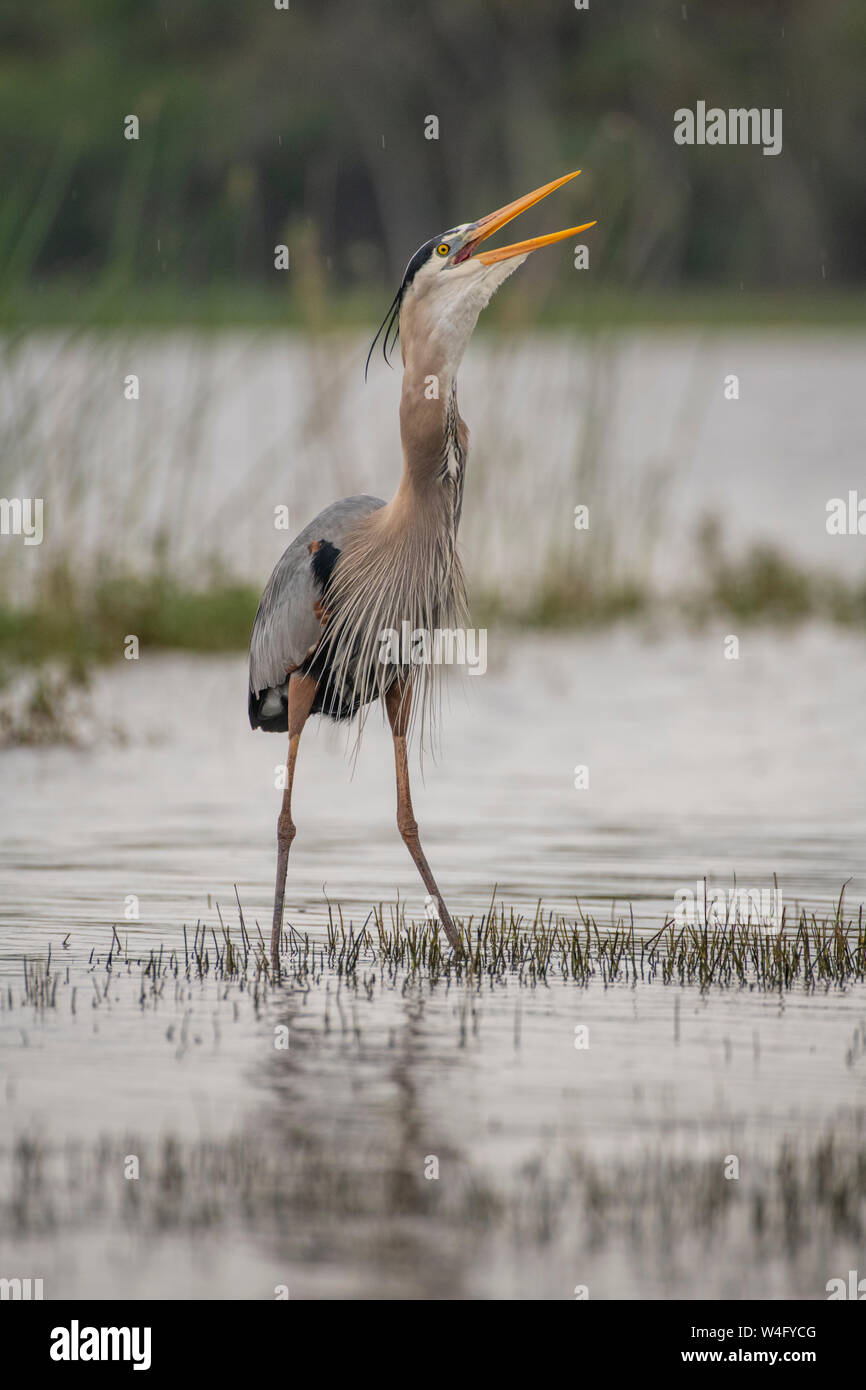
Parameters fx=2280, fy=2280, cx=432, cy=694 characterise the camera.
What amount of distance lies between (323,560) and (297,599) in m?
0.15

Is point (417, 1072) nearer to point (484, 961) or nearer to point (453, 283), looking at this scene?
point (484, 961)

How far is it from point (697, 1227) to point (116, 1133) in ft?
4.40

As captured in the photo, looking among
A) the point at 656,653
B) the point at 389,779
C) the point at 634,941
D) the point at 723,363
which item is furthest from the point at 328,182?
the point at 634,941

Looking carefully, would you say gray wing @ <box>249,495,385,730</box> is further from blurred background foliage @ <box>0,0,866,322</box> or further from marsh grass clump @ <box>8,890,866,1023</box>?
blurred background foliage @ <box>0,0,866,322</box>

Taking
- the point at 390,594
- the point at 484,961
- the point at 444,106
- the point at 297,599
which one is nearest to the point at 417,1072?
the point at 484,961

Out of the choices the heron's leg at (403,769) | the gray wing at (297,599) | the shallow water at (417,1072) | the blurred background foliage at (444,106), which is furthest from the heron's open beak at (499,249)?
the blurred background foliage at (444,106)

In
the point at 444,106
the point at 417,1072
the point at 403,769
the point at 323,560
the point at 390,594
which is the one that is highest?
the point at 444,106

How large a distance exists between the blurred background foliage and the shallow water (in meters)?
41.2

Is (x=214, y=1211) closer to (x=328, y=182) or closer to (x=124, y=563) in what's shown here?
(x=124, y=563)

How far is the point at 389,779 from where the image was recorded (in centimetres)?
1138

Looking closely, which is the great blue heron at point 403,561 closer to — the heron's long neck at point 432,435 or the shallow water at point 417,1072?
the heron's long neck at point 432,435

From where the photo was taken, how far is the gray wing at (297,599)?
282 inches

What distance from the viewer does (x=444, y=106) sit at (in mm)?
56750

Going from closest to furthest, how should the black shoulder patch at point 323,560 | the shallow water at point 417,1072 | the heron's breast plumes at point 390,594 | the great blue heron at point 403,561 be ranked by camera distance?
the shallow water at point 417,1072
the great blue heron at point 403,561
the heron's breast plumes at point 390,594
the black shoulder patch at point 323,560
